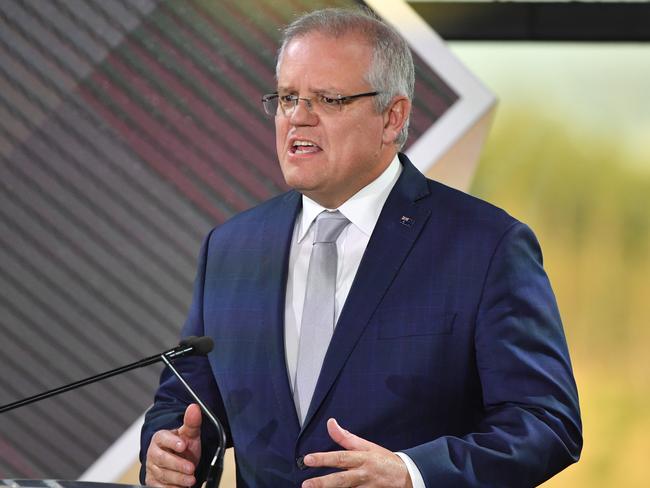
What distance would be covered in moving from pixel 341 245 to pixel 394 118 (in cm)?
26

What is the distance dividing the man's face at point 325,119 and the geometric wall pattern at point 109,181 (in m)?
1.72

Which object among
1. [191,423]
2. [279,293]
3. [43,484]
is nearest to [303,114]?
[279,293]

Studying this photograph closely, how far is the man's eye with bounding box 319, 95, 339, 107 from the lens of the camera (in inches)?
81.3

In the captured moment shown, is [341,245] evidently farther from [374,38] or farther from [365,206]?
[374,38]

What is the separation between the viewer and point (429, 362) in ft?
6.43

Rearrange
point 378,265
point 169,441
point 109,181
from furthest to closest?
point 109,181 → point 378,265 → point 169,441

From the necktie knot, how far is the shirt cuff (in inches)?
18.8

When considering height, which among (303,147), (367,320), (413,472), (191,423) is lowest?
(413,472)

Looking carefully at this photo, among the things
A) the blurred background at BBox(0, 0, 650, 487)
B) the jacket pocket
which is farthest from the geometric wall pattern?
the jacket pocket

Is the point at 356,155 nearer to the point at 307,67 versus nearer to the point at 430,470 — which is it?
the point at 307,67

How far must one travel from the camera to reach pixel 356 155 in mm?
2090

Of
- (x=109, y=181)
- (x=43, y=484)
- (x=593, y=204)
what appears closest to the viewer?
(x=43, y=484)

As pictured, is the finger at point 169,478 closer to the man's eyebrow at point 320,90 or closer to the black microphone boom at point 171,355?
the black microphone boom at point 171,355

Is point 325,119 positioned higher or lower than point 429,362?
higher
